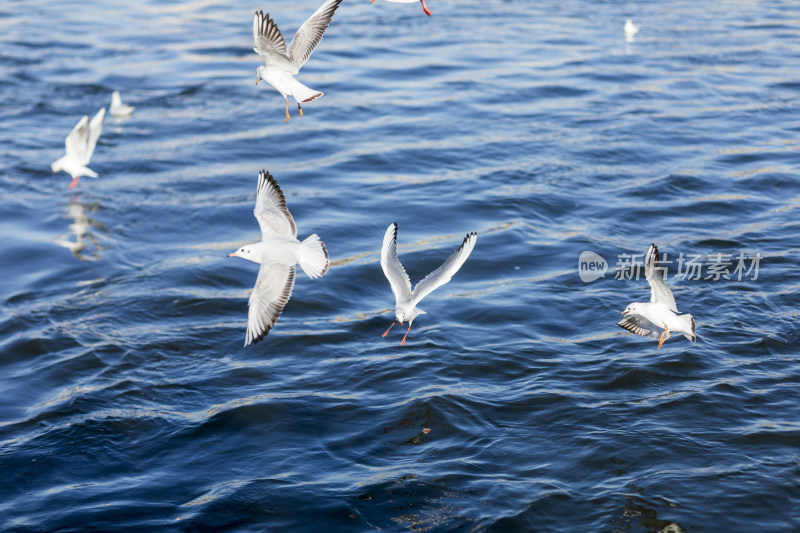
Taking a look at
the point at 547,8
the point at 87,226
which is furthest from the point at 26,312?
the point at 547,8

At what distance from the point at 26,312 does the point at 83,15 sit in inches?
768

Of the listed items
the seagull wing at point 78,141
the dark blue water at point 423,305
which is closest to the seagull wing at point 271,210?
the dark blue water at point 423,305

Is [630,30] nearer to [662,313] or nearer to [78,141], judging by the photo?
[78,141]

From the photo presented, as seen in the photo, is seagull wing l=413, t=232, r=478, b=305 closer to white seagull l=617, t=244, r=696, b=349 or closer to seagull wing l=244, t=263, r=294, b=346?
seagull wing l=244, t=263, r=294, b=346

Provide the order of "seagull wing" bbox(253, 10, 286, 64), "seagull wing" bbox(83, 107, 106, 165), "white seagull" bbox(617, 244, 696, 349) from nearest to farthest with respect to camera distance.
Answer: "seagull wing" bbox(253, 10, 286, 64)
"white seagull" bbox(617, 244, 696, 349)
"seagull wing" bbox(83, 107, 106, 165)

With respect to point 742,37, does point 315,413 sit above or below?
below

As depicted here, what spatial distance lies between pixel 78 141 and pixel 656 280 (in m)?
10.4

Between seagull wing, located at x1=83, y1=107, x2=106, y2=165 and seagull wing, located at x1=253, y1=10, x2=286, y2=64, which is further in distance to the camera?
seagull wing, located at x1=83, y1=107, x2=106, y2=165

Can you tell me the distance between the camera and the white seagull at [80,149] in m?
15.0

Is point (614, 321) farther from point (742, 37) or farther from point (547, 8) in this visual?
point (547, 8)

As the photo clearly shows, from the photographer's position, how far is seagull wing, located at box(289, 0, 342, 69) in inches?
286

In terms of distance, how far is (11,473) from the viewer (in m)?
8.56

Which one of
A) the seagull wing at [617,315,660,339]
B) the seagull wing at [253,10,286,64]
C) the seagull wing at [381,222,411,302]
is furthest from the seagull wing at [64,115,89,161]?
the seagull wing at [617,315,660,339]

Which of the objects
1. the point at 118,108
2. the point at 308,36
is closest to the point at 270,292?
the point at 308,36
